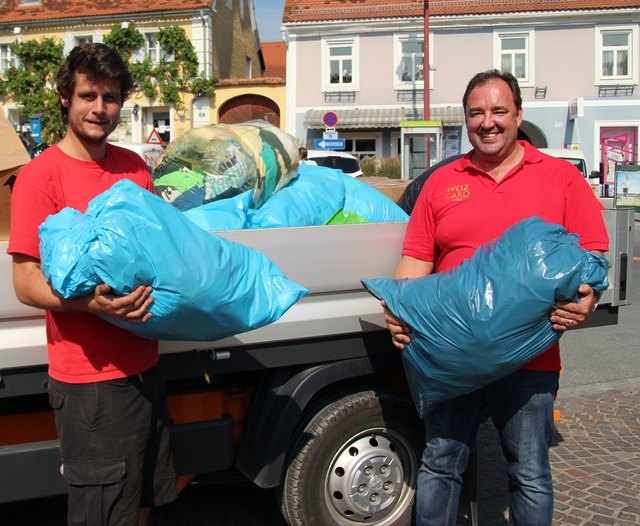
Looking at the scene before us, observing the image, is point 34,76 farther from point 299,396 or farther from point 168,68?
point 299,396

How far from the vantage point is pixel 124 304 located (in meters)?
1.88

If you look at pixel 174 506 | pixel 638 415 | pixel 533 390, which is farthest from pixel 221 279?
pixel 638 415

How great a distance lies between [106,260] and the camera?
6.02 ft

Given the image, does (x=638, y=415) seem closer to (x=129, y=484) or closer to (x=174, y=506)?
(x=174, y=506)

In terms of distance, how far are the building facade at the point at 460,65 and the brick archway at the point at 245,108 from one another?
128 centimetres

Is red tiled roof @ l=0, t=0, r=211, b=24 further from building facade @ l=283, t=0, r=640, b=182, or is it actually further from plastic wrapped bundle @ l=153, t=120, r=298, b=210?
plastic wrapped bundle @ l=153, t=120, r=298, b=210

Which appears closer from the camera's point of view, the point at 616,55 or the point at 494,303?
the point at 494,303

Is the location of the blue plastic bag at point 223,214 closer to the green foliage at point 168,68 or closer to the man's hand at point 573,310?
the man's hand at point 573,310

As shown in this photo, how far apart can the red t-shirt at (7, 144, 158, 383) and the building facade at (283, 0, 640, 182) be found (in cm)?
2524

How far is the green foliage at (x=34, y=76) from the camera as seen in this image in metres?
28.3

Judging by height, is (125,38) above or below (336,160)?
above

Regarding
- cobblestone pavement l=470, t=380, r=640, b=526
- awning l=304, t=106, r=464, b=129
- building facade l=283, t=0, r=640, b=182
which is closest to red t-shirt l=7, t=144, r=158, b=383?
cobblestone pavement l=470, t=380, r=640, b=526

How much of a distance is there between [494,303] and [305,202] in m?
1.24

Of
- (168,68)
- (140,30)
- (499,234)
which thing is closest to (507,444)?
(499,234)
